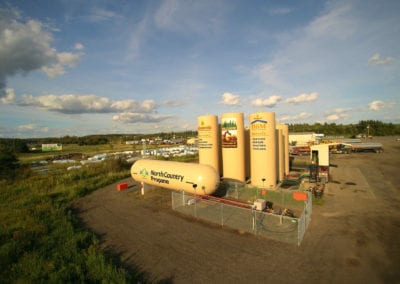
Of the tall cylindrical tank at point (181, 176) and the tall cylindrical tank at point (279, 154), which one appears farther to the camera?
the tall cylindrical tank at point (279, 154)

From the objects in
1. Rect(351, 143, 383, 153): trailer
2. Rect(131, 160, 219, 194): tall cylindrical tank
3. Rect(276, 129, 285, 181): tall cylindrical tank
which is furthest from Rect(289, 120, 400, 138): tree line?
Rect(131, 160, 219, 194): tall cylindrical tank

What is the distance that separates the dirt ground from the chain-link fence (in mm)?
786

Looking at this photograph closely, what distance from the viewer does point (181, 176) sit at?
19250 millimetres

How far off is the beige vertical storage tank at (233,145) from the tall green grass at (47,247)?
1558 cm

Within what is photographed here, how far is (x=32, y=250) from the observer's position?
12.9 metres

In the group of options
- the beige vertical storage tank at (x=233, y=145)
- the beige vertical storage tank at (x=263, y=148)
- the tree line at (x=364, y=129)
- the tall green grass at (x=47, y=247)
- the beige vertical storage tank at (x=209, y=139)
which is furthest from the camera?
the tree line at (x=364, y=129)

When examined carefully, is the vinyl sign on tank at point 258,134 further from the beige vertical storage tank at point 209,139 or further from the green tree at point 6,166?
the green tree at point 6,166

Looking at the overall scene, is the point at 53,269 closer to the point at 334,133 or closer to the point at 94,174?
the point at 94,174

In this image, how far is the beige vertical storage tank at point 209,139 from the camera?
2519cm

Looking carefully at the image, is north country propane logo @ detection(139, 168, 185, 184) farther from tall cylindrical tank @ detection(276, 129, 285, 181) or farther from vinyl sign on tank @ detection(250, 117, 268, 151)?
tall cylindrical tank @ detection(276, 129, 285, 181)

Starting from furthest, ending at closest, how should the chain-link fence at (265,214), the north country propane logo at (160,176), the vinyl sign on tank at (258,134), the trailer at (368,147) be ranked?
1. the trailer at (368,147)
2. the vinyl sign on tank at (258,134)
3. the north country propane logo at (160,176)
4. the chain-link fence at (265,214)

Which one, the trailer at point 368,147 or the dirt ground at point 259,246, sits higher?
the trailer at point 368,147

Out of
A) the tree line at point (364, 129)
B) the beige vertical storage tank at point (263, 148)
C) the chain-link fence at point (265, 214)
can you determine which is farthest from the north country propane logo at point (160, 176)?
the tree line at point (364, 129)

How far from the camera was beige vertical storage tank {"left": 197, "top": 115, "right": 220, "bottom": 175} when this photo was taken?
992 inches
